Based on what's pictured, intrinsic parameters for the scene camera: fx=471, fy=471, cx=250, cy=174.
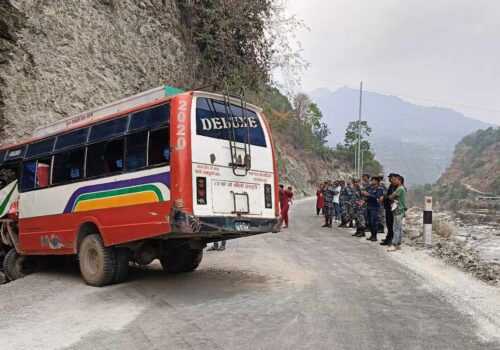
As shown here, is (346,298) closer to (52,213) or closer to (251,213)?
(251,213)

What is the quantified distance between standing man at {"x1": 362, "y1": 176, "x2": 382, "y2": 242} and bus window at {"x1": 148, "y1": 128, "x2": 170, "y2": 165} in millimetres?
7240

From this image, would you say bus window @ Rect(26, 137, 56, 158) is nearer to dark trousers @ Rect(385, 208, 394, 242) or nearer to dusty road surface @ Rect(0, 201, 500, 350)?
dusty road surface @ Rect(0, 201, 500, 350)

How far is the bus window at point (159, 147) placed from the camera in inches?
268

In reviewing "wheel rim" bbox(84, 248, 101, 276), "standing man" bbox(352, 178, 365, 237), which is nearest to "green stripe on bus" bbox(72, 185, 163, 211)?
"wheel rim" bbox(84, 248, 101, 276)

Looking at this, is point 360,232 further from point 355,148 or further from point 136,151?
point 355,148

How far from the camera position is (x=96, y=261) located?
7.93 metres

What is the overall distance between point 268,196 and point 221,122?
148 centimetres

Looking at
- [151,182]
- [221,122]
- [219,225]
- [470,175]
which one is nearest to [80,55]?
[221,122]

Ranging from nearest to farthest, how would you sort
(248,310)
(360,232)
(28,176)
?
1. (248,310)
2. (28,176)
3. (360,232)

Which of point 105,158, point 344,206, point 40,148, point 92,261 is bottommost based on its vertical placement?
point 92,261

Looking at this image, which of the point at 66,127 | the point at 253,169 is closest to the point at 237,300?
the point at 253,169

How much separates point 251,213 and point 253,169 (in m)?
0.74

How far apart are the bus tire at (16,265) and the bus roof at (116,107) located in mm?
2671

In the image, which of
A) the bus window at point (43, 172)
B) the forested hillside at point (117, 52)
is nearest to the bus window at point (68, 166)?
the bus window at point (43, 172)
